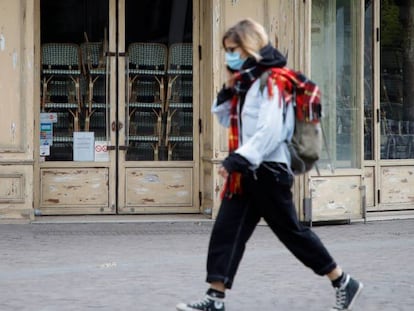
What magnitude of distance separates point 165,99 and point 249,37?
601 cm

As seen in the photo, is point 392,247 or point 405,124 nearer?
point 392,247

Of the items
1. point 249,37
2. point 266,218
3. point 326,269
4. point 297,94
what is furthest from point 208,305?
point 249,37

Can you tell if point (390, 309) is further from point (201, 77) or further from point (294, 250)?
point (201, 77)

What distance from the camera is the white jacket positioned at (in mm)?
5484

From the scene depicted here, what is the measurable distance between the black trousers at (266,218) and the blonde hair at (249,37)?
2.29ft

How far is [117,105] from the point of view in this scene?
11.4 metres

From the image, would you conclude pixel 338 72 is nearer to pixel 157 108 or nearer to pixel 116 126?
pixel 157 108

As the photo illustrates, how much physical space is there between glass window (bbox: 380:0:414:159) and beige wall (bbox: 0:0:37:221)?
449 cm

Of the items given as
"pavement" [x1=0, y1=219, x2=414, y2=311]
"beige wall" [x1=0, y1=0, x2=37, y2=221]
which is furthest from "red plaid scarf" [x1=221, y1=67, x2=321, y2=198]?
"beige wall" [x1=0, y1=0, x2=37, y2=221]

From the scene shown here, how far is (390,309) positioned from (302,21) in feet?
17.0

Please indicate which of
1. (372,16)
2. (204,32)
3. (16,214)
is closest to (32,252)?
(16,214)

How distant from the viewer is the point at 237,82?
5699 mm

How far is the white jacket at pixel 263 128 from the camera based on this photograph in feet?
18.0

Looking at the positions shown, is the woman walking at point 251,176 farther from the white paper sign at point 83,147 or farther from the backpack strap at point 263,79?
the white paper sign at point 83,147
